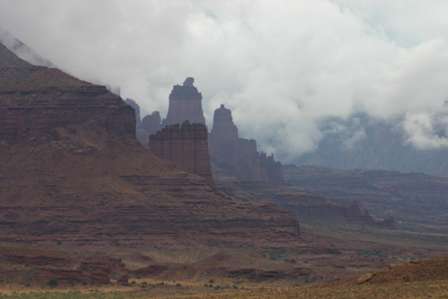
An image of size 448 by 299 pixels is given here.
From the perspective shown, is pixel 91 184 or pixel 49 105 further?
pixel 49 105

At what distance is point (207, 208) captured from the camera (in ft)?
480

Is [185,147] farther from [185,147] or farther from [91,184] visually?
[91,184]

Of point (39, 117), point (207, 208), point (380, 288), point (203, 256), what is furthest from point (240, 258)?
point (380, 288)

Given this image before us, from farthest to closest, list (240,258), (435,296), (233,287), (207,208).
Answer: (207,208)
(240,258)
(233,287)
(435,296)

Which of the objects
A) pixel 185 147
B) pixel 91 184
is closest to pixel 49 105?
pixel 91 184

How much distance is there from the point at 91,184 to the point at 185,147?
96.3ft

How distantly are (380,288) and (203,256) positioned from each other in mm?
81296

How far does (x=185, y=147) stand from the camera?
6683 inches

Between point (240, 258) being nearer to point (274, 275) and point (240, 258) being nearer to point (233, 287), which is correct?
point (274, 275)

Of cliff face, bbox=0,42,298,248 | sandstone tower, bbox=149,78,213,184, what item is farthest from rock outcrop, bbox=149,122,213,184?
cliff face, bbox=0,42,298,248

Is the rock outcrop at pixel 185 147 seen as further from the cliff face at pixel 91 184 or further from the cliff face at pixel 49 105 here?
the cliff face at pixel 91 184

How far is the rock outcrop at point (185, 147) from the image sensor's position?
169000 mm

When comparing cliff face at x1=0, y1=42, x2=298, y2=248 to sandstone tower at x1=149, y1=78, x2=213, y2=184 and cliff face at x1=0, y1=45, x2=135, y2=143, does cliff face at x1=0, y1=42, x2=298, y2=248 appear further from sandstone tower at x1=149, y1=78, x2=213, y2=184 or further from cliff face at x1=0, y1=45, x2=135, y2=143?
sandstone tower at x1=149, y1=78, x2=213, y2=184

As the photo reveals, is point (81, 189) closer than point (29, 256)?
No
